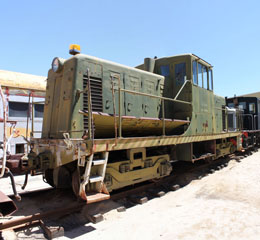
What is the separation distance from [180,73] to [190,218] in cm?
452

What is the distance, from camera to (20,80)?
1056 cm

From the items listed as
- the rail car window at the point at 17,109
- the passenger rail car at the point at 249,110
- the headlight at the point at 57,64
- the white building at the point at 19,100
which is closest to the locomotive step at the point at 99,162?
the headlight at the point at 57,64

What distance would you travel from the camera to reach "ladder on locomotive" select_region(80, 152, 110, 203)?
383cm

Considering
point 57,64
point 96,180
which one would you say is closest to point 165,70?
point 57,64

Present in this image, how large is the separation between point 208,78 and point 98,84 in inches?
187

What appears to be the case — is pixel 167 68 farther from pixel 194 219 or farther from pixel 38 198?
pixel 38 198

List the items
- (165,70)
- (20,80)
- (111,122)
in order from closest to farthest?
(111,122) < (165,70) < (20,80)

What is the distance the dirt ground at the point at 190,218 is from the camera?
3.60 metres

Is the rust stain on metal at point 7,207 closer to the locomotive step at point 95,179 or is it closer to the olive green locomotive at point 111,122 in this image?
the olive green locomotive at point 111,122

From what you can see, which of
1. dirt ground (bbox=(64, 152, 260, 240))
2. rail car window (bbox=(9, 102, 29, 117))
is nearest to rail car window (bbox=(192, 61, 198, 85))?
dirt ground (bbox=(64, 152, 260, 240))

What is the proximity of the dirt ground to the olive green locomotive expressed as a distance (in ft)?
1.93

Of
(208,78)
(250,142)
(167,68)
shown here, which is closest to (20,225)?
(167,68)

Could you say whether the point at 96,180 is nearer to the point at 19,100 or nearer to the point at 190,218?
the point at 190,218

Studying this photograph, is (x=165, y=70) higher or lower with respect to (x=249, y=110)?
higher
